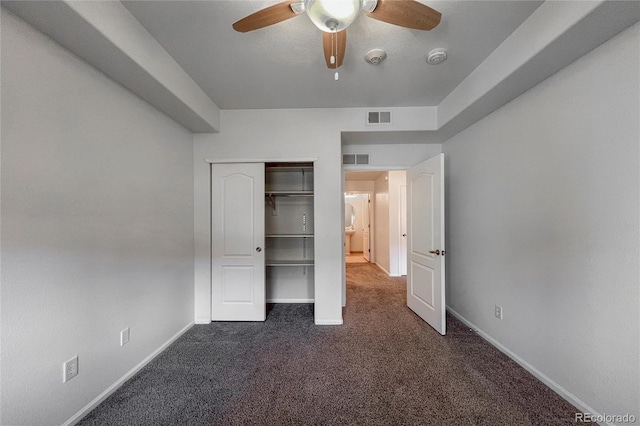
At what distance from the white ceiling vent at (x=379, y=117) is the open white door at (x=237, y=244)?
1533 millimetres

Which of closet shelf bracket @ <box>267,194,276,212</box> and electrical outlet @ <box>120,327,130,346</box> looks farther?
closet shelf bracket @ <box>267,194,276,212</box>

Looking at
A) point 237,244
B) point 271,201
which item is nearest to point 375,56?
point 271,201

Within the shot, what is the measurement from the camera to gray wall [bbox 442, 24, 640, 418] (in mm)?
1388

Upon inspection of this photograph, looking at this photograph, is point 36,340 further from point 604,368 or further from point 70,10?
point 604,368

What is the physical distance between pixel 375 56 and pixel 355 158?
5.54ft

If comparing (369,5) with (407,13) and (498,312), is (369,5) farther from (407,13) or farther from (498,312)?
(498,312)

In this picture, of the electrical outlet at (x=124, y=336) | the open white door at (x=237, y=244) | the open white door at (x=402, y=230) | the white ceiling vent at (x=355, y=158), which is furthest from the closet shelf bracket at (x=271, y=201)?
the open white door at (x=402, y=230)

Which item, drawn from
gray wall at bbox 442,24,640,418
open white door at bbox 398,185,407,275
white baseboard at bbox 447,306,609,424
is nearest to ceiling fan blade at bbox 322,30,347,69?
gray wall at bbox 442,24,640,418

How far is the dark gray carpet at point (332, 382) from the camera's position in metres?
1.60

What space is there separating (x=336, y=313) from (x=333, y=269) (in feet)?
1.76

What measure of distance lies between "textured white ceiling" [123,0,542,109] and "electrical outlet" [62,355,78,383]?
7.50 ft

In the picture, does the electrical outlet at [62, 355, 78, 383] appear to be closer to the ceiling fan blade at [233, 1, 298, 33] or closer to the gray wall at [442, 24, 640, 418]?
the ceiling fan blade at [233, 1, 298, 33]

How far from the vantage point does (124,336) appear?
1.93m

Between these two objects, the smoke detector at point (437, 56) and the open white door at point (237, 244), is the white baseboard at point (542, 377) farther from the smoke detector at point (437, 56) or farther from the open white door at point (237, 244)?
the smoke detector at point (437, 56)
